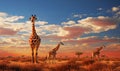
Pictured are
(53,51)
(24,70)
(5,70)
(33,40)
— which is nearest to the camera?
(5,70)

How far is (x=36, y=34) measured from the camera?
91.7 feet

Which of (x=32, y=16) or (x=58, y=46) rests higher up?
(x=32, y=16)

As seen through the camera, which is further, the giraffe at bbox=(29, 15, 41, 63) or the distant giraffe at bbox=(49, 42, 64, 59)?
the distant giraffe at bbox=(49, 42, 64, 59)

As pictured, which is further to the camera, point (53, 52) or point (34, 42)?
point (53, 52)

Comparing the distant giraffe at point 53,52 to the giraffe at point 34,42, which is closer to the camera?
the giraffe at point 34,42

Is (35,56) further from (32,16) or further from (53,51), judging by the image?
(53,51)

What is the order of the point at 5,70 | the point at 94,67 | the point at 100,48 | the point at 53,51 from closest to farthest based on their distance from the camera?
1. the point at 5,70
2. the point at 94,67
3. the point at 53,51
4. the point at 100,48

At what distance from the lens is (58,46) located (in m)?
36.4

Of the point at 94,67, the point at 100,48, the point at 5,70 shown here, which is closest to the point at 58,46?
the point at 100,48

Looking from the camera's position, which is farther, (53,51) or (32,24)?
(53,51)

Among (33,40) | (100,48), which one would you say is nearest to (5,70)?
(33,40)

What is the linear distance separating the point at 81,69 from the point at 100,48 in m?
30.1

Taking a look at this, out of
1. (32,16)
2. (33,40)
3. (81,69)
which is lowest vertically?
(81,69)

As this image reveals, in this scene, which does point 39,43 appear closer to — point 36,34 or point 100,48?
point 36,34
